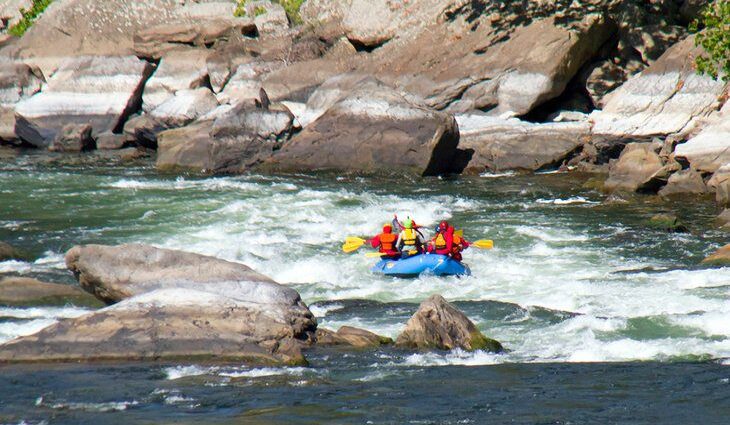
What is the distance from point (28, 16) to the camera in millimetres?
32000

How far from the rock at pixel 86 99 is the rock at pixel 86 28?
2070 mm

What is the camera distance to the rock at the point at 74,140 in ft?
78.1

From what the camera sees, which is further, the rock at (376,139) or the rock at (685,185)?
the rock at (376,139)

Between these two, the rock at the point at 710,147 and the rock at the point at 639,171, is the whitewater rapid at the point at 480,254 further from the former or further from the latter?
the rock at the point at 710,147

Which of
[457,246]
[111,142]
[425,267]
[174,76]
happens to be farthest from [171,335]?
[174,76]

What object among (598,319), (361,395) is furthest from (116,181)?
(361,395)

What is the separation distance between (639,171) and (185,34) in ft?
46.0

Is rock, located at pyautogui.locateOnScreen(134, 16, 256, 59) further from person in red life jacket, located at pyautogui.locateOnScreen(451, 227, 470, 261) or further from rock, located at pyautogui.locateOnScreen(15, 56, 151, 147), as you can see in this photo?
person in red life jacket, located at pyautogui.locateOnScreen(451, 227, 470, 261)

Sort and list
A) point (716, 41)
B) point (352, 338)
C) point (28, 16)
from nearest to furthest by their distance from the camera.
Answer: point (352, 338)
point (716, 41)
point (28, 16)

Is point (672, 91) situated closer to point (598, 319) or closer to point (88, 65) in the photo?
point (598, 319)

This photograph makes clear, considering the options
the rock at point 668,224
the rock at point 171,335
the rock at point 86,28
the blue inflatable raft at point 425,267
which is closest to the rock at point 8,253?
the blue inflatable raft at point 425,267

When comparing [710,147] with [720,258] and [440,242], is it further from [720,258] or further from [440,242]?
[440,242]

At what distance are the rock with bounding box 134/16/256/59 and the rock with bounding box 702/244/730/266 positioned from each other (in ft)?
56.3

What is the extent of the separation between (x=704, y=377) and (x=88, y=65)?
20517mm
